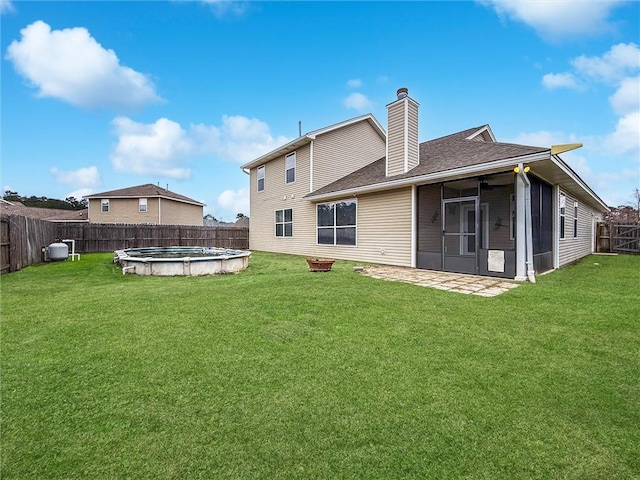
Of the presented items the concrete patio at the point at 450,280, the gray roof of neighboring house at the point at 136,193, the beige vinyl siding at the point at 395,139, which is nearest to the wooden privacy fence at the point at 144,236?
the gray roof of neighboring house at the point at 136,193

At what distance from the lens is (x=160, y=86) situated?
14.8 metres

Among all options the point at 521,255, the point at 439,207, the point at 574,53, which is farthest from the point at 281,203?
the point at 574,53

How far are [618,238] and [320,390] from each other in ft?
66.1

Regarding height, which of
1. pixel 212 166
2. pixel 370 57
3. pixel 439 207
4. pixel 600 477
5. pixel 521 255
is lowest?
pixel 600 477

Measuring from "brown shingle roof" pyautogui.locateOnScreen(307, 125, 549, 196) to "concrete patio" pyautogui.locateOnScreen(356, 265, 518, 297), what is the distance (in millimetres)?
2741

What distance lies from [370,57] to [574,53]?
24.2 ft

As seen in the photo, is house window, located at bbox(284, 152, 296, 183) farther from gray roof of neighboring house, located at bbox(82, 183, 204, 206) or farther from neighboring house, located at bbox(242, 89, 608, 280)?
gray roof of neighboring house, located at bbox(82, 183, 204, 206)

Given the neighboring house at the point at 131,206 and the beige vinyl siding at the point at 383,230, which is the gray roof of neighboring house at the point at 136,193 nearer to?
the neighboring house at the point at 131,206

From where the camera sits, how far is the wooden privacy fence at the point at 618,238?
15648mm

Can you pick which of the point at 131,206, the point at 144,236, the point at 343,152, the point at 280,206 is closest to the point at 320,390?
the point at 343,152

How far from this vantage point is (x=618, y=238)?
1608 cm

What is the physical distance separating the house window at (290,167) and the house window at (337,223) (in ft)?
7.99

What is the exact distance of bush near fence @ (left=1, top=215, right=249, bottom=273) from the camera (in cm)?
865

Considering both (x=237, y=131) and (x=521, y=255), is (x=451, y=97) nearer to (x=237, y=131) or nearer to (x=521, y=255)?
(x=521, y=255)
